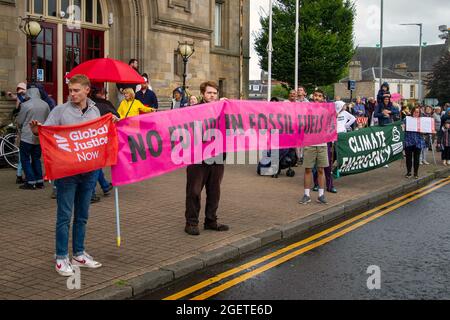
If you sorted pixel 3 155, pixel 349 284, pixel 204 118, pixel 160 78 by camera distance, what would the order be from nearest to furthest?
1. pixel 349 284
2. pixel 204 118
3. pixel 3 155
4. pixel 160 78

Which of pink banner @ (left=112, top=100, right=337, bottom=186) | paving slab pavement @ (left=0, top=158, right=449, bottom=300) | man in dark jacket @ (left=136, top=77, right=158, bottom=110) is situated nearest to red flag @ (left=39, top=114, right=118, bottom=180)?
pink banner @ (left=112, top=100, right=337, bottom=186)

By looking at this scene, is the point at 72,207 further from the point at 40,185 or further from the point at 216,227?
the point at 40,185

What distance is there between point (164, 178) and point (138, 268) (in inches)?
282

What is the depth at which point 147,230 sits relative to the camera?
24.8 feet

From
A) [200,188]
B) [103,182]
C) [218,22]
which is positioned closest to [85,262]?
[200,188]

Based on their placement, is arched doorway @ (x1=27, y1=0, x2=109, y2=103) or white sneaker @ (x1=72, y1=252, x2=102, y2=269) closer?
white sneaker @ (x1=72, y1=252, x2=102, y2=269)

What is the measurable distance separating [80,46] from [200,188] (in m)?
12.1

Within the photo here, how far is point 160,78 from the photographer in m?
19.9

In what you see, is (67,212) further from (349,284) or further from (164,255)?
(349,284)

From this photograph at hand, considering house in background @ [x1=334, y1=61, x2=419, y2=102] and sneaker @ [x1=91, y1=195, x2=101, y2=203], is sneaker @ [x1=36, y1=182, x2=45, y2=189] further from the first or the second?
house in background @ [x1=334, y1=61, x2=419, y2=102]

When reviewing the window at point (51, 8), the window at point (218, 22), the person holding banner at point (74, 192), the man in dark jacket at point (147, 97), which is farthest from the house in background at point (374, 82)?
the person holding banner at point (74, 192)

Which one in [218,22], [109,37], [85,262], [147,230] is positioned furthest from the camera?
[218,22]

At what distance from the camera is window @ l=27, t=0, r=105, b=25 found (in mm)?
16641
